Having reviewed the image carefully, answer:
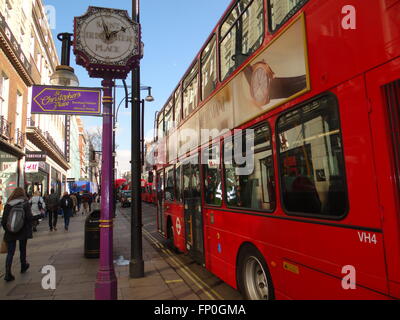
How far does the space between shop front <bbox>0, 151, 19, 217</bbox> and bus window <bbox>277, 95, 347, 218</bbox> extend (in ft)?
55.5

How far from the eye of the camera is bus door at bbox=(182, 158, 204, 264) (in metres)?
6.13

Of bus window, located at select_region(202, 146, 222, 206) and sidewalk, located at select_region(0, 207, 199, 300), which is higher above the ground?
bus window, located at select_region(202, 146, 222, 206)

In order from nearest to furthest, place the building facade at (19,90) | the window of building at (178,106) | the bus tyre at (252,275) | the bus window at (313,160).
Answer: the bus window at (313,160)
the bus tyre at (252,275)
the window of building at (178,106)
the building facade at (19,90)

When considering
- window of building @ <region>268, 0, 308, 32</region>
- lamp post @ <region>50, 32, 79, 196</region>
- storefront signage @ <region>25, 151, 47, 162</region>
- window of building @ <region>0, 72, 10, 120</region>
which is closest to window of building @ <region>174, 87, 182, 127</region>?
lamp post @ <region>50, 32, 79, 196</region>

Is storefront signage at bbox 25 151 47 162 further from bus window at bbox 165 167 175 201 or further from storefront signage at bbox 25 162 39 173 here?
bus window at bbox 165 167 175 201

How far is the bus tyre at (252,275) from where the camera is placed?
387 centimetres

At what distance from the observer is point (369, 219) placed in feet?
7.68

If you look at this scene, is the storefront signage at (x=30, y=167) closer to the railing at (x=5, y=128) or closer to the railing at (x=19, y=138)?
the railing at (x=19, y=138)

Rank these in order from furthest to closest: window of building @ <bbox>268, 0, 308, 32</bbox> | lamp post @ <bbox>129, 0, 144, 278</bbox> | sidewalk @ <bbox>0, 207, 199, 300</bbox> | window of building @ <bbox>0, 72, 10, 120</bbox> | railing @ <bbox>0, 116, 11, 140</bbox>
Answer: window of building @ <bbox>0, 72, 10, 120</bbox>
railing @ <bbox>0, 116, 11, 140</bbox>
lamp post @ <bbox>129, 0, 144, 278</bbox>
sidewalk @ <bbox>0, 207, 199, 300</bbox>
window of building @ <bbox>268, 0, 308, 32</bbox>

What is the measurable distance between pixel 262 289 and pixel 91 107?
337 centimetres

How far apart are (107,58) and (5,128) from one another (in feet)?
49.0

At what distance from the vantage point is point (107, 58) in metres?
4.37

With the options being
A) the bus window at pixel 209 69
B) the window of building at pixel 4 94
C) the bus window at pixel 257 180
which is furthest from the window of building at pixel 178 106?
the window of building at pixel 4 94
